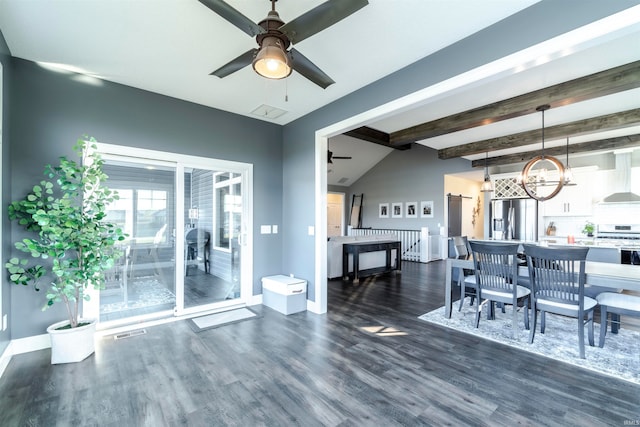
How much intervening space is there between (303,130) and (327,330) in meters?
2.94

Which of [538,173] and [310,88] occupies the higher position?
[310,88]

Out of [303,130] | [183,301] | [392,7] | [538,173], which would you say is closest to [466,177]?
[538,173]

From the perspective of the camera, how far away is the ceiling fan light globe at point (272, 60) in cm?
172

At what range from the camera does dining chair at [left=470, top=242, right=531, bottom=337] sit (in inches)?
119

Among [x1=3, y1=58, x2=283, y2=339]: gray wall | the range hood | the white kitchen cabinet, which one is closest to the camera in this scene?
[x1=3, y1=58, x2=283, y2=339]: gray wall

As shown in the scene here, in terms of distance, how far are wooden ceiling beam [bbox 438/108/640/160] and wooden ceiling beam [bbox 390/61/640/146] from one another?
1771mm

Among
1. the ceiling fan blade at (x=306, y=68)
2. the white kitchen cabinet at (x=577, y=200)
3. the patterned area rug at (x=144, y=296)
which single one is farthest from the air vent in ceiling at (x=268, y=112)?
the white kitchen cabinet at (x=577, y=200)

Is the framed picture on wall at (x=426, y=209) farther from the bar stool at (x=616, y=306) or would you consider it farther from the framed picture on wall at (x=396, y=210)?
the bar stool at (x=616, y=306)

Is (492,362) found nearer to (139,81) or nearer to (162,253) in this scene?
(162,253)

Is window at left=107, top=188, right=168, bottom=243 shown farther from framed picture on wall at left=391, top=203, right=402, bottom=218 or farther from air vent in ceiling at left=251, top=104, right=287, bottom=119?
framed picture on wall at left=391, top=203, right=402, bottom=218

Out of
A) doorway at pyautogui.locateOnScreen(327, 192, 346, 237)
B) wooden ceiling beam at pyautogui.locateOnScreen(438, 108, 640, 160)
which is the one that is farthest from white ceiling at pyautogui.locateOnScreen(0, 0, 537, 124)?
doorway at pyautogui.locateOnScreen(327, 192, 346, 237)

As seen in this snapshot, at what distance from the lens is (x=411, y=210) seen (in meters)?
9.88

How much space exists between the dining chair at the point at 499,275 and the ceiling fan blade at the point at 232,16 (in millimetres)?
2992

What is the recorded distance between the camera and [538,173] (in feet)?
14.1
